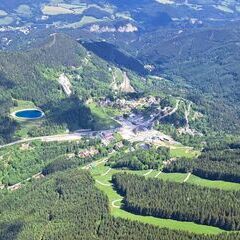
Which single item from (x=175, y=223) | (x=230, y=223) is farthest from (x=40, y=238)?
(x=230, y=223)

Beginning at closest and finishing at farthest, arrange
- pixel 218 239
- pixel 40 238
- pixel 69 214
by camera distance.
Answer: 1. pixel 218 239
2. pixel 40 238
3. pixel 69 214

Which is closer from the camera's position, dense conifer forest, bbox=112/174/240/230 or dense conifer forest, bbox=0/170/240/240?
dense conifer forest, bbox=0/170/240/240

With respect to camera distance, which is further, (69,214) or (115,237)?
(69,214)

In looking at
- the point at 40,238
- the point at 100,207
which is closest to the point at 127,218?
the point at 100,207

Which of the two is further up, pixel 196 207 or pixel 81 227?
pixel 196 207

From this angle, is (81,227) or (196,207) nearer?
(81,227)

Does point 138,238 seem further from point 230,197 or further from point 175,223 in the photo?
point 230,197

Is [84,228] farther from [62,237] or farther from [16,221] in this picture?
[16,221]

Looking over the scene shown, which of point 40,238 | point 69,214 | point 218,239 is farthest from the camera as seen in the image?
point 69,214

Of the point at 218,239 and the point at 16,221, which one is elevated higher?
the point at 218,239

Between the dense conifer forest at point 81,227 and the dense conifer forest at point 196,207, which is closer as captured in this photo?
the dense conifer forest at point 81,227
